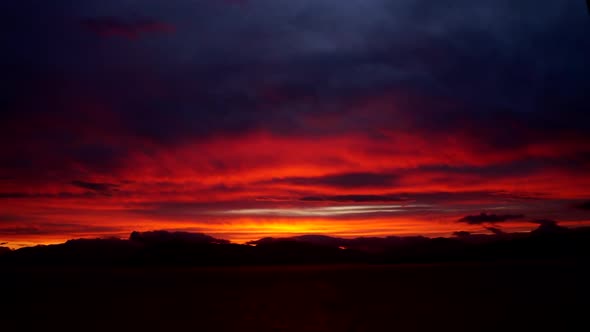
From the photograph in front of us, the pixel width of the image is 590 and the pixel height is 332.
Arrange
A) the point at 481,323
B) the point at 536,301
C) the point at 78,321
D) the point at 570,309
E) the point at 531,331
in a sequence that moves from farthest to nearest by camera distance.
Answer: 1. the point at 536,301
2. the point at 570,309
3. the point at 78,321
4. the point at 481,323
5. the point at 531,331

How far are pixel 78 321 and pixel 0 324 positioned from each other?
752 cm

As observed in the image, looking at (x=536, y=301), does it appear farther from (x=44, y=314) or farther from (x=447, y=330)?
(x=44, y=314)

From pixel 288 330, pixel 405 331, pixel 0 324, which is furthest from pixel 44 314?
pixel 405 331

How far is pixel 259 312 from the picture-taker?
71.1 metres

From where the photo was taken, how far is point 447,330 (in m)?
51.3

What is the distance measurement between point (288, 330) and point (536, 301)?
49.3 meters

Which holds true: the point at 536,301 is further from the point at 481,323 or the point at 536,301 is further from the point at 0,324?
the point at 0,324

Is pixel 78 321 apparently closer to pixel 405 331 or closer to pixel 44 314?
pixel 44 314

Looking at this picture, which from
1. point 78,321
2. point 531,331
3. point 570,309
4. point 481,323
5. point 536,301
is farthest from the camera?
point 536,301

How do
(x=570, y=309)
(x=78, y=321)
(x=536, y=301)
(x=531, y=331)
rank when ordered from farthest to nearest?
1. (x=536, y=301)
2. (x=570, y=309)
3. (x=78, y=321)
4. (x=531, y=331)

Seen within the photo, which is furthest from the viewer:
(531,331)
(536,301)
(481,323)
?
(536,301)

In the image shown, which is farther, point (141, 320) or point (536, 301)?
point (536, 301)

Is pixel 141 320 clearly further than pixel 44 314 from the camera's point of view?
No

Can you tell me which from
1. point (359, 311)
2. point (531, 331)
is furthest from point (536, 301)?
point (531, 331)
